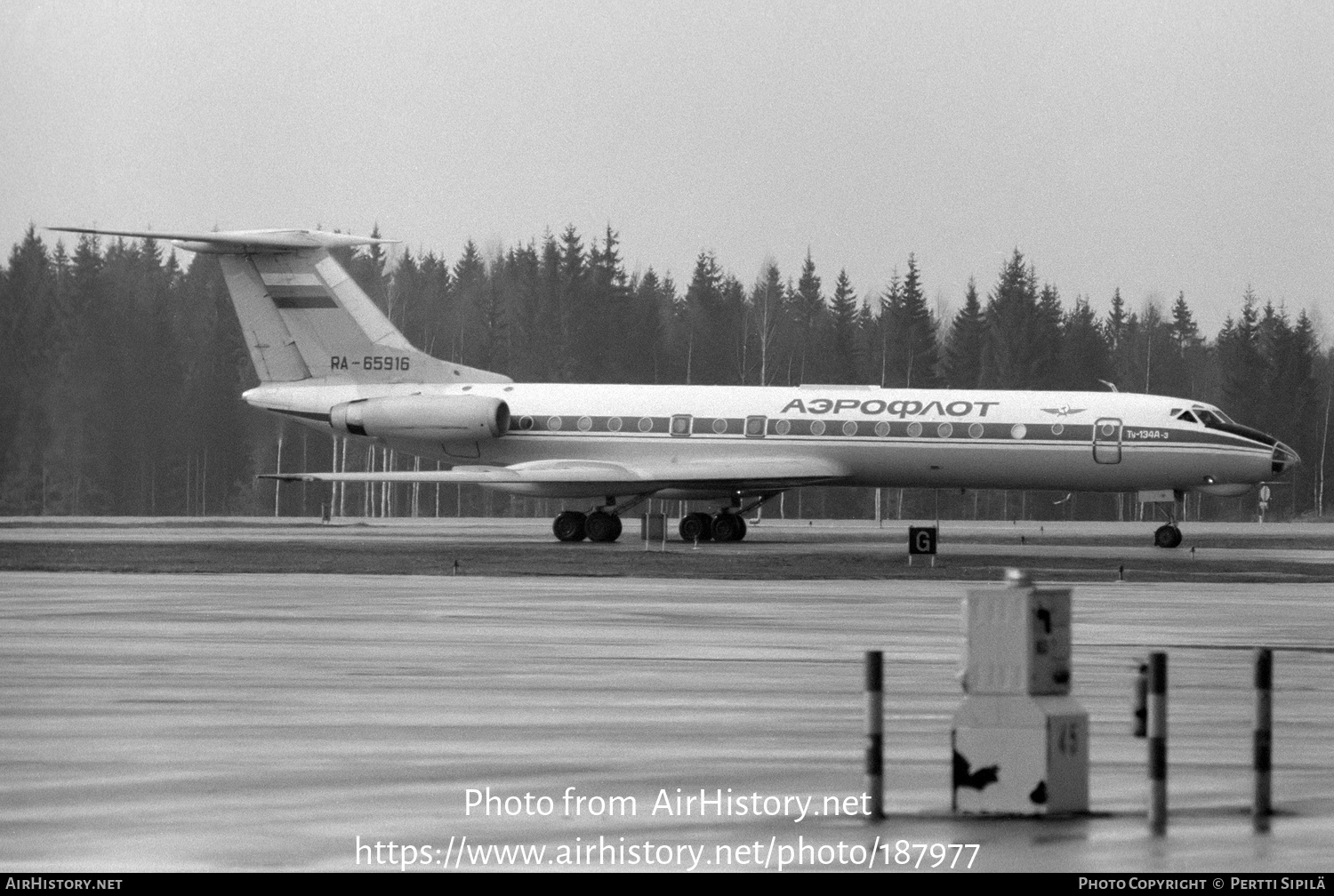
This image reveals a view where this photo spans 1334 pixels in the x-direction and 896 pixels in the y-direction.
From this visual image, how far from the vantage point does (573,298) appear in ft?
344

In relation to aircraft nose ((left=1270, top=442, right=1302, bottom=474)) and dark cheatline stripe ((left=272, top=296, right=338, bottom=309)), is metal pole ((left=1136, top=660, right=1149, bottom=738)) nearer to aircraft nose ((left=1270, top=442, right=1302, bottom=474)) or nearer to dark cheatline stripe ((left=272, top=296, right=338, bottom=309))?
aircraft nose ((left=1270, top=442, right=1302, bottom=474))

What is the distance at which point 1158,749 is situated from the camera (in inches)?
364

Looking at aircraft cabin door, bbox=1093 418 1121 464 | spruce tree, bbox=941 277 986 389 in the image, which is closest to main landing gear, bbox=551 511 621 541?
aircraft cabin door, bbox=1093 418 1121 464

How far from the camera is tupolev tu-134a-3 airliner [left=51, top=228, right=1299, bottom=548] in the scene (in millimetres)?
40438

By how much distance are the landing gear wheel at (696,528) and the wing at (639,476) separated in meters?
0.76

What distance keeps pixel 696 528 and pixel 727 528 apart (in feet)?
2.08

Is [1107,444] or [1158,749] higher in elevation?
[1107,444]

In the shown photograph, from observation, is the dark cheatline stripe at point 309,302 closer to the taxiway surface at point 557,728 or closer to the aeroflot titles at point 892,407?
the aeroflot titles at point 892,407

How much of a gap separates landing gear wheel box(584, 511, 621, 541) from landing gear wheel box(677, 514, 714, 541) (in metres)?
1.47

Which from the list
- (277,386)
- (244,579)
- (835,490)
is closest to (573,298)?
(835,490)

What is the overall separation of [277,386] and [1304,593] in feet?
78.6

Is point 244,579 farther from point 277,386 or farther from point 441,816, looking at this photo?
point 441,816

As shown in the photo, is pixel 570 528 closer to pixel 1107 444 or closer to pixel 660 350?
pixel 1107 444

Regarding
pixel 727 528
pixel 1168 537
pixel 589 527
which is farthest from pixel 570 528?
pixel 1168 537
